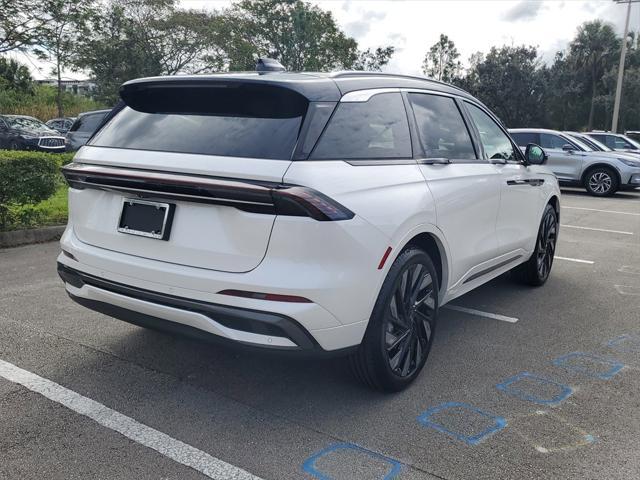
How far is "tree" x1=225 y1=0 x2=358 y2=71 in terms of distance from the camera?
119 feet

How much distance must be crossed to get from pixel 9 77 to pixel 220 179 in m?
25.8

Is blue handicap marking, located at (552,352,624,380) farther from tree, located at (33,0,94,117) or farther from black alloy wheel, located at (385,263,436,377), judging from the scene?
tree, located at (33,0,94,117)

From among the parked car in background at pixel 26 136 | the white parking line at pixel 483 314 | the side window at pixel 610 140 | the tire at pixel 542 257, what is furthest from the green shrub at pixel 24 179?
the side window at pixel 610 140

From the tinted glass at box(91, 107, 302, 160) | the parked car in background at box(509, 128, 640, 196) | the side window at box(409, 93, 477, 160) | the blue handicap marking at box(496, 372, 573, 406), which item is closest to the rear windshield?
the tinted glass at box(91, 107, 302, 160)

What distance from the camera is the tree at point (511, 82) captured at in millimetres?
38312

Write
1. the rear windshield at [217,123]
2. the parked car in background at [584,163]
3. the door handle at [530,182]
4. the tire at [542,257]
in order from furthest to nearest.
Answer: the parked car in background at [584,163], the tire at [542,257], the door handle at [530,182], the rear windshield at [217,123]

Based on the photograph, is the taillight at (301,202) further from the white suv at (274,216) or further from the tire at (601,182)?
the tire at (601,182)

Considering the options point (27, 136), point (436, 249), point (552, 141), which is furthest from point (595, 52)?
point (436, 249)

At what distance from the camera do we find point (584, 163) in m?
15.3

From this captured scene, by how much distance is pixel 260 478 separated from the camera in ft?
8.29

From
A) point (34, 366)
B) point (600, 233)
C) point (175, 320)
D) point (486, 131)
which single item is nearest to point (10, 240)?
point (34, 366)

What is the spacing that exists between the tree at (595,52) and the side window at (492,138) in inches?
1914

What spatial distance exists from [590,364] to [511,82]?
3776 cm

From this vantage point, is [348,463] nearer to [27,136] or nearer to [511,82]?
[27,136]
